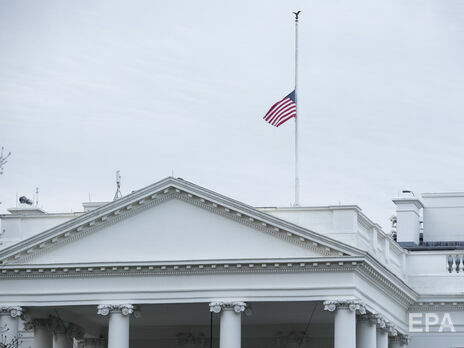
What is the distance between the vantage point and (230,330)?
69875 millimetres

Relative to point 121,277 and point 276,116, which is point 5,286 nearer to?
point 121,277

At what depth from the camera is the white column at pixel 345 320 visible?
69.0 meters

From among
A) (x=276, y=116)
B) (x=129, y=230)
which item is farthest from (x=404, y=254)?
(x=129, y=230)

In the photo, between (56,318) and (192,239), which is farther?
(56,318)

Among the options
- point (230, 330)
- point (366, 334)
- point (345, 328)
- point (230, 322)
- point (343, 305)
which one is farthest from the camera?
point (366, 334)

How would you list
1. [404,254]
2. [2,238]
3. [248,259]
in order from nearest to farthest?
[248,259] → [2,238] → [404,254]

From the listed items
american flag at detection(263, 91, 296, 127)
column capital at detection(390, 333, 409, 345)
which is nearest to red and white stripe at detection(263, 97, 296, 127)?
american flag at detection(263, 91, 296, 127)

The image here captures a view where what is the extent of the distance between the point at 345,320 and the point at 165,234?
8.45m

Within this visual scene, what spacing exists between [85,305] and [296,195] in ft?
35.5

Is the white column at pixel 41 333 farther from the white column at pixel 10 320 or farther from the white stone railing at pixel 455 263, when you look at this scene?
the white stone railing at pixel 455 263

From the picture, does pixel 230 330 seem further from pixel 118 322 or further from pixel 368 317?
pixel 368 317

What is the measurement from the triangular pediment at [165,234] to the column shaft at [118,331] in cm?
234

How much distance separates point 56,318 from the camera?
7694cm

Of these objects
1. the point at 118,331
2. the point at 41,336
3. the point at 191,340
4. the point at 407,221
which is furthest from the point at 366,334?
the point at 407,221
